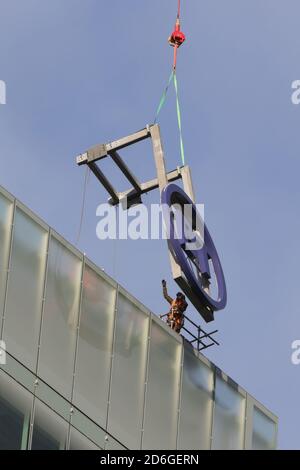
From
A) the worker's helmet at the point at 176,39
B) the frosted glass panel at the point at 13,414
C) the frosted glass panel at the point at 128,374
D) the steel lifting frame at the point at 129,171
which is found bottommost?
the frosted glass panel at the point at 13,414

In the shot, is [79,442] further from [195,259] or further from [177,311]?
[195,259]

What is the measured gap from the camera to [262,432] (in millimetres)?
78562

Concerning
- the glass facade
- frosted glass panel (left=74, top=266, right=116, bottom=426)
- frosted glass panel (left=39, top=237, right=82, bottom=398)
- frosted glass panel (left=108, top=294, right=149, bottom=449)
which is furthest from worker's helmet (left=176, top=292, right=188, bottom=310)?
frosted glass panel (left=39, top=237, right=82, bottom=398)

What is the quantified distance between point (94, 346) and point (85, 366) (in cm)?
97

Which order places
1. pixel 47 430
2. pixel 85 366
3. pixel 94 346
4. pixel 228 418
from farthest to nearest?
pixel 228 418 → pixel 94 346 → pixel 85 366 → pixel 47 430

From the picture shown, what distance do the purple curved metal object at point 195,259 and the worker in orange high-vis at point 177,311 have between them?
14.8 inches

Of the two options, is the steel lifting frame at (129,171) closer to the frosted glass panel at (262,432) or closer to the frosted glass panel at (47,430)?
the frosted glass panel at (262,432)

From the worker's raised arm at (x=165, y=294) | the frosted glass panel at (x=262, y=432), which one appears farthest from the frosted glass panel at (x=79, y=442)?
the worker's raised arm at (x=165, y=294)

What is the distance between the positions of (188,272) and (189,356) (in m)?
3.58

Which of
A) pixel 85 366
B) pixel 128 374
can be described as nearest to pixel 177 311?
pixel 128 374

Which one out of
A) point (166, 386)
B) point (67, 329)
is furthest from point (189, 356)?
point (67, 329)

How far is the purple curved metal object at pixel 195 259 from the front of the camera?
256 feet

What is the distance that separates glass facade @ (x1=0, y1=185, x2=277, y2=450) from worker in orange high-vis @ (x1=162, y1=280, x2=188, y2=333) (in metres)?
1.52
